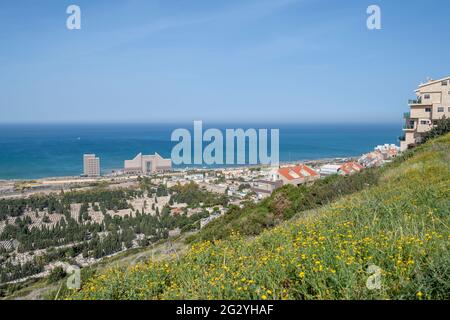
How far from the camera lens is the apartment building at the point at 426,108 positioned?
20625 millimetres

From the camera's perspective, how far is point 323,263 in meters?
3.01

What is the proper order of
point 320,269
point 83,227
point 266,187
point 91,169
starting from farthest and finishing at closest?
point 91,169 < point 266,187 < point 83,227 < point 320,269

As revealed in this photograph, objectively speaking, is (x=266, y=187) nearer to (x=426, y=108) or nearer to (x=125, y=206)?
(x=426, y=108)

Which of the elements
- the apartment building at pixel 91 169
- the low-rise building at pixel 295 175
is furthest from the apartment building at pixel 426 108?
the apartment building at pixel 91 169

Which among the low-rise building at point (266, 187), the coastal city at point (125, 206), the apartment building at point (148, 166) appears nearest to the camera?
the coastal city at point (125, 206)

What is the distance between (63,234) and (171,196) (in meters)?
14.3

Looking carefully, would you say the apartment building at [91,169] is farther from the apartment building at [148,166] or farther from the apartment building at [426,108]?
the apartment building at [426,108]

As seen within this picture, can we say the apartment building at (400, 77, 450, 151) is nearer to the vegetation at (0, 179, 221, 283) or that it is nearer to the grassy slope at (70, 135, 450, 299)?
the vegetation at (0, 179, 221, 283)

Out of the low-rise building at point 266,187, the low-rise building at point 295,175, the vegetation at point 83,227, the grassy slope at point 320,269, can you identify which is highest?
the grassy slope at point 320,269

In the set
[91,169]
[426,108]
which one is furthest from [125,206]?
[91,169]

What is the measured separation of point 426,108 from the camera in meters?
21.5

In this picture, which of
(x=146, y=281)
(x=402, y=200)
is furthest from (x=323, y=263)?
(x=402, y=200)

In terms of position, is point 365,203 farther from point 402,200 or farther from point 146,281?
point 146,281

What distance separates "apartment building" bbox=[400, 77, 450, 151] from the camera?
20.6 m
